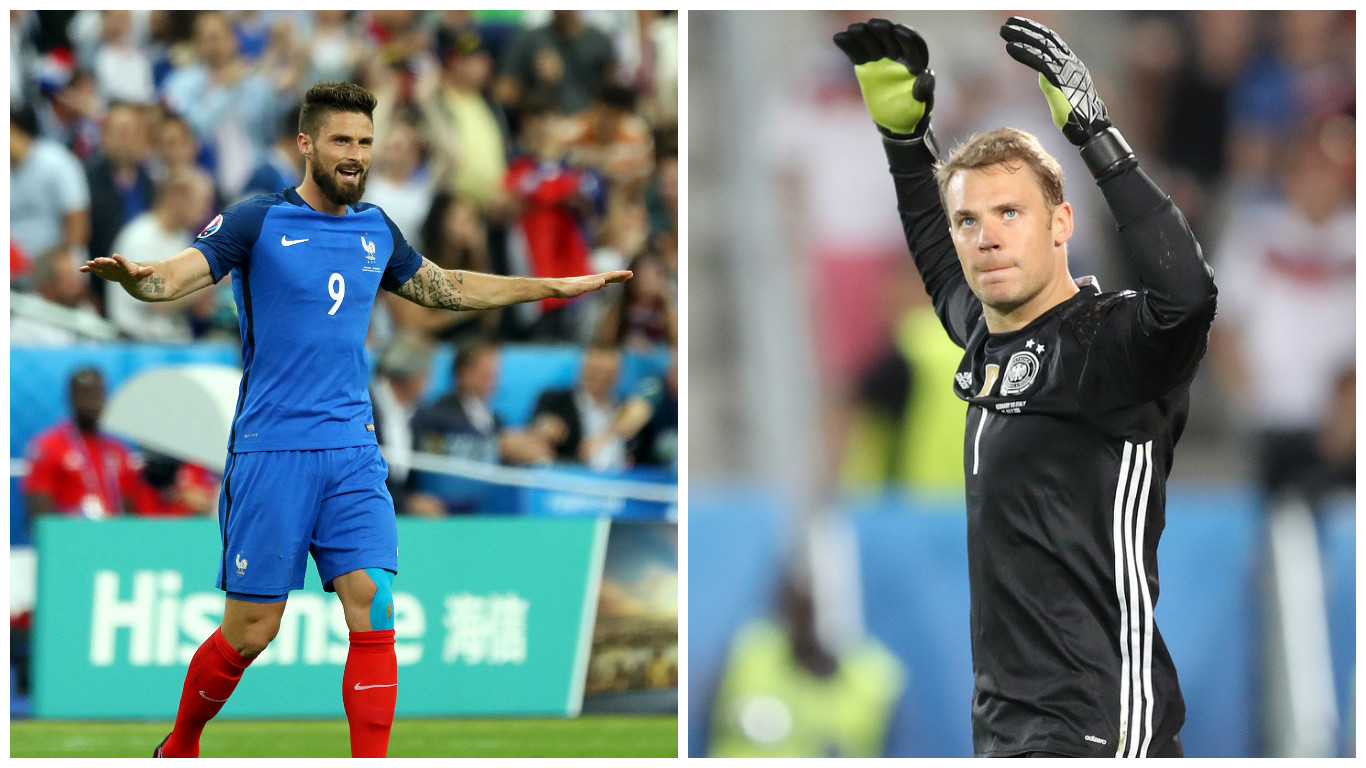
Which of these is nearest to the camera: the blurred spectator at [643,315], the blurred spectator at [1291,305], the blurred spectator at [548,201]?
the blurred spectator at [643,315]

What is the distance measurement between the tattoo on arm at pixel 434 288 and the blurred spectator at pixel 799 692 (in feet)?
10.6

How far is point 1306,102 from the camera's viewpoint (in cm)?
822

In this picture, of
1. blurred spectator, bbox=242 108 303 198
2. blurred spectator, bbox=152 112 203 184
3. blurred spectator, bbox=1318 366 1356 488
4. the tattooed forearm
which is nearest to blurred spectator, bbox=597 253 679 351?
→ blurred spectator, bbox=242 108 303 198

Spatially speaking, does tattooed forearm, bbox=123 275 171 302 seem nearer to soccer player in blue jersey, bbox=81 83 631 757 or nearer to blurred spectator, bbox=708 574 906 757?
soccer player in blue jersey, bbox=81 83 631 757

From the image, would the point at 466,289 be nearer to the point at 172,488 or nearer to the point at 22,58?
the point at 172,488

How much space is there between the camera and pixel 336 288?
13.1 ft

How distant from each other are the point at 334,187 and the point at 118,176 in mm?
3963

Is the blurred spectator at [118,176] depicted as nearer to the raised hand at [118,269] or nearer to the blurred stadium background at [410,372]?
the blurred stadium background at [410,372]

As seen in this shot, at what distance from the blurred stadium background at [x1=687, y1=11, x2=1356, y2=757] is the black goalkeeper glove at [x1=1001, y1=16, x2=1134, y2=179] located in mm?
3862

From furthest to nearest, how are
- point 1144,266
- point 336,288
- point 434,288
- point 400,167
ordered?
point 400,167 < point 434,288 < point 336,288 < point 1144,266

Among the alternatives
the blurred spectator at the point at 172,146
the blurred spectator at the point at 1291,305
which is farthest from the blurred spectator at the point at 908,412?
the blurred spectator at the point at 172,146

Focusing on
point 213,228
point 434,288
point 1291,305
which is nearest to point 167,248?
point 434,288

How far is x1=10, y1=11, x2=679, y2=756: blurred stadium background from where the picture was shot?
6613mm

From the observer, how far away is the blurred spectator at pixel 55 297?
677cm
